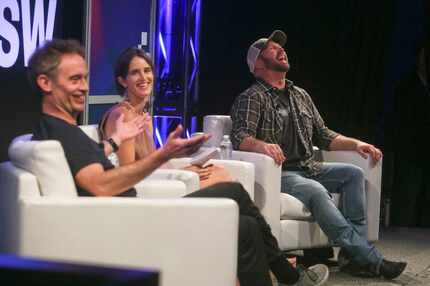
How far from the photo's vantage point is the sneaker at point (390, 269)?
14.3 ft

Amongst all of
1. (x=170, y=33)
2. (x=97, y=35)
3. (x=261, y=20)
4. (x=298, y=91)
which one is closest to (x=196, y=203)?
(x=298, y=91)

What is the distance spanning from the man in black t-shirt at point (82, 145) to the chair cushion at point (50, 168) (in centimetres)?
6

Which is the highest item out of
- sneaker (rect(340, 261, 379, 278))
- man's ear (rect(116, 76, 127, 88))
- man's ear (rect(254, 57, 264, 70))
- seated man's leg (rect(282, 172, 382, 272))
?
man's ear (rect(254, 57, 264, 70))

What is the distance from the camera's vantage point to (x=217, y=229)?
2941 mm

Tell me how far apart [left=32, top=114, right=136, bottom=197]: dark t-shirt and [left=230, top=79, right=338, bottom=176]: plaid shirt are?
5.59 feet

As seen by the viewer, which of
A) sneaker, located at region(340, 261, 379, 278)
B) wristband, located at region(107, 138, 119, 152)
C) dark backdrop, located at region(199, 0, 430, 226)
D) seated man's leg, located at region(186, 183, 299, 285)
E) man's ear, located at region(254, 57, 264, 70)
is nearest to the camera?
seated man's leg, located at region(186, 183, 299, 285)

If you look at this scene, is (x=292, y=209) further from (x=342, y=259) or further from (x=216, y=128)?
(x=216, y=128)

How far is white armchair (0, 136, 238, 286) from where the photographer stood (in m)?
2.80

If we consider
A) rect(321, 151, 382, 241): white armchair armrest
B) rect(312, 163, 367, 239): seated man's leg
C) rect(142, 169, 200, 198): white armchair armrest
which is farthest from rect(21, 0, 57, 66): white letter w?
rect(321, 151, 382, 241): white armchair armrest

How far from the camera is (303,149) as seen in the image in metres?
4.75

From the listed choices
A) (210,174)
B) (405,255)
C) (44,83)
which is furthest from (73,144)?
(405,255)

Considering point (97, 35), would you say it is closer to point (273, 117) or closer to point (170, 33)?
point (170, 33)

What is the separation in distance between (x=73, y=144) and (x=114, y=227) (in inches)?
12.8

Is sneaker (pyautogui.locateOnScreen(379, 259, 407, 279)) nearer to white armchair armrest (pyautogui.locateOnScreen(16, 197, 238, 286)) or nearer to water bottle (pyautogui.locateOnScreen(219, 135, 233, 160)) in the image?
water bottle (pyautogui.locateOnScreen(219, 135, 233, 160))
